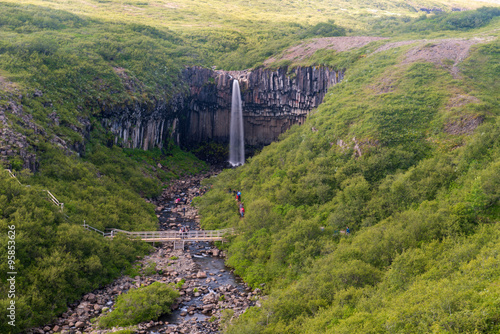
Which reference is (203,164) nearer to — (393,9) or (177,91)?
(177,91)

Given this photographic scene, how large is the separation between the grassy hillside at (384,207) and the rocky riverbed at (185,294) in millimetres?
1679

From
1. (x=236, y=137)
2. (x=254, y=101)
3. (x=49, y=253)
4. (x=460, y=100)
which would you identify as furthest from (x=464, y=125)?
(x=236, y=137)

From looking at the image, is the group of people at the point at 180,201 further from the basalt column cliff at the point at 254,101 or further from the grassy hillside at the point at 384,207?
the basalt column cliff at the point at 254,101

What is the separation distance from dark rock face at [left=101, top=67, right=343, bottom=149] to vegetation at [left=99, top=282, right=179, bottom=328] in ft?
108

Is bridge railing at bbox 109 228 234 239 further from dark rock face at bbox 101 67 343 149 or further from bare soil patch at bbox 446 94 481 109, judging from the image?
bare soil patch at bbox 446 94 481 109

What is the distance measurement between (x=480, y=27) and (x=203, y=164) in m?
56.4

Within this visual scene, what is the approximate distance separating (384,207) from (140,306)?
18706 millimetres

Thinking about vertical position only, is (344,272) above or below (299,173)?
below

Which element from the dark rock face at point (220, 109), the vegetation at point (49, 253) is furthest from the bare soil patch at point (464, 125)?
the vegetation at point (49, 253)

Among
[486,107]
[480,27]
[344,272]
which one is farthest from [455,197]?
[480,27]

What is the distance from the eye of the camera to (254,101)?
69.4 metres

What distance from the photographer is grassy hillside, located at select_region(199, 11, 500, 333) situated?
19.1 metres

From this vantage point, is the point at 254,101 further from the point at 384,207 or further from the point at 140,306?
the point at 140,306

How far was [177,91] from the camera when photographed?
2665 inches
